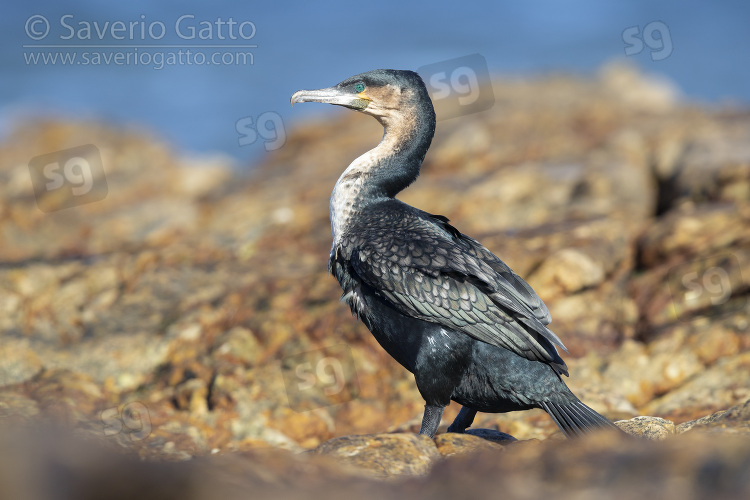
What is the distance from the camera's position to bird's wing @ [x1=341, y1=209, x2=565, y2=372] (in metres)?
4.92

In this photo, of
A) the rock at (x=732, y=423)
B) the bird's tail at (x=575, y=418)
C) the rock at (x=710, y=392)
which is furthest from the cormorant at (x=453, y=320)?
the rock at (x=710, y=392)

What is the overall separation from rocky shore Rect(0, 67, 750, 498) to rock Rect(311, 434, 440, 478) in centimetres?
2

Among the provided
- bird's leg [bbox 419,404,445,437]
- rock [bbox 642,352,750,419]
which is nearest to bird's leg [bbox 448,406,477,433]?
bird's leg [bbox 419,404,445,437]

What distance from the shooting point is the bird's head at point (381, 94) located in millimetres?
6000

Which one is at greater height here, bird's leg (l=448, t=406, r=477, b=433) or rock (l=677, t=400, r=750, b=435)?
rock (l=677, t=400, r=750, b=435)

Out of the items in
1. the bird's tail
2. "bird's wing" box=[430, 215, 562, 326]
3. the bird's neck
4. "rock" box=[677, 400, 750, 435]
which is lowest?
the bird's tail

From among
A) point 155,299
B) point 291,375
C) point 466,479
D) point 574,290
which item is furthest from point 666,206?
point 466,479

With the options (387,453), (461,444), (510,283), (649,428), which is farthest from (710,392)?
(387,453)

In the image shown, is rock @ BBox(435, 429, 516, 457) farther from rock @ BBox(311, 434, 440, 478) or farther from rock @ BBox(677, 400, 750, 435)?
rock @ BBox(677, 400, 750, 435)

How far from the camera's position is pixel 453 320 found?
4922mm

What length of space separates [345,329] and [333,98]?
2.42 metres

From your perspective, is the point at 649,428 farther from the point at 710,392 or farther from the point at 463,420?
the point at 710,392

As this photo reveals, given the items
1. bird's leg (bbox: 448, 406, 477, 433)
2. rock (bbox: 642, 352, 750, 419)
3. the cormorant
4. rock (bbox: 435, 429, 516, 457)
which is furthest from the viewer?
rock (bbox: 642, 352, 750, 419)

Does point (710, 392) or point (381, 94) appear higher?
point (381, 94)
